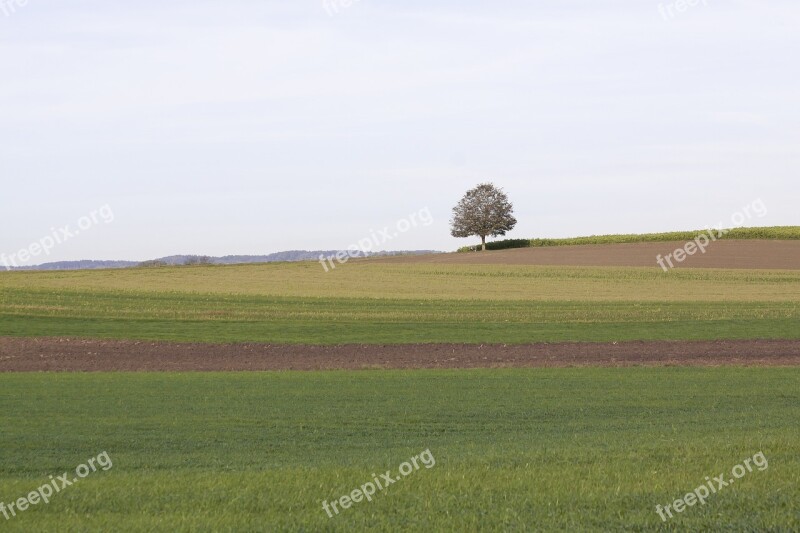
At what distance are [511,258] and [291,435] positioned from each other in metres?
63.3

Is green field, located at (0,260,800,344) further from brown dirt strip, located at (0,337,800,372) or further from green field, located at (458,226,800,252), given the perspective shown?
green field, located at (458,226,800,252)

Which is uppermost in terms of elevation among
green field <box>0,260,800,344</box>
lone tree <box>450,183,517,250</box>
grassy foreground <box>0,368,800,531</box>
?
lone tree <box>450,183,517,250</box>

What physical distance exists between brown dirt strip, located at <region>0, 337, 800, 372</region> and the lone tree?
227 ft

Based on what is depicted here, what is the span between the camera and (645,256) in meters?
73.8

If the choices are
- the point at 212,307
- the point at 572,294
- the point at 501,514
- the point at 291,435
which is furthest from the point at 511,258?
the point at 501,514

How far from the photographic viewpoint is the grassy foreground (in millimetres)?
8516

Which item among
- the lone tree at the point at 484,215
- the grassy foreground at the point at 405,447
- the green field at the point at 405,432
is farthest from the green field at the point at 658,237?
the grassy foreground at the point at 405,447

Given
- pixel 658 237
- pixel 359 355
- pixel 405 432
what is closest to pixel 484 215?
pixel 658 237

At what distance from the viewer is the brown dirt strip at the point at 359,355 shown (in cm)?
2873

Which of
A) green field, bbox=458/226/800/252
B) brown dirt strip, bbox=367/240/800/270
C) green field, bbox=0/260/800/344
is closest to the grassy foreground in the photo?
green field, bbox=0/260/800/344

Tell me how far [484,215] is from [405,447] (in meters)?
90.3

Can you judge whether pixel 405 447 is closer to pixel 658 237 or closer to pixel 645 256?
pixel 645 256

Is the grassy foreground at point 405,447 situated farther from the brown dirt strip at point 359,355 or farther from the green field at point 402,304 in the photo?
the green field at point 402,304

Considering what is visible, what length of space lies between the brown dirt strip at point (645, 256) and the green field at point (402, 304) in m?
5.18
